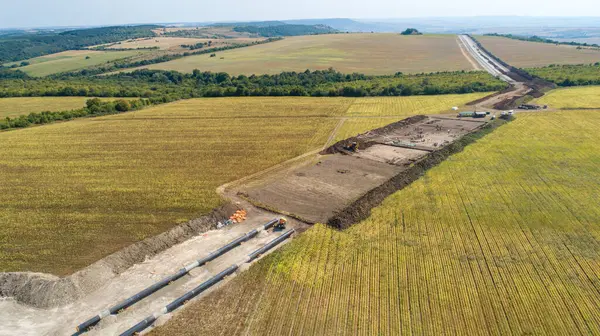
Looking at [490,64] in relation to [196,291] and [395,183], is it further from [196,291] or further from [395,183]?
[196,291]

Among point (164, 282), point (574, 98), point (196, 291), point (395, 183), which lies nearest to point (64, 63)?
point (395, 183)

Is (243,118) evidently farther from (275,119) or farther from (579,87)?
(579,87)

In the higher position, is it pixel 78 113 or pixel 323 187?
pixel 78 113

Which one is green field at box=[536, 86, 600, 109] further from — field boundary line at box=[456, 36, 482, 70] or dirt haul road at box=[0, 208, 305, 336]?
dirt haul road at box=[0, 208, 305, 336]

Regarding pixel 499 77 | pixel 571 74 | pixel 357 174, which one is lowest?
pixel 357 174

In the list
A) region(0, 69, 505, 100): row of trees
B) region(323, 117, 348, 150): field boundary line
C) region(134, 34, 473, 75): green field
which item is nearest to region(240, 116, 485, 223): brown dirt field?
region(323, 117, 348, 150): field boundary line
